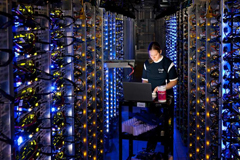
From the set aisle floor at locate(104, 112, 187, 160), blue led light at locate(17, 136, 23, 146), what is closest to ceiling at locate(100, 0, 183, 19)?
aisle floor at locate(104, 112, 187, 160)

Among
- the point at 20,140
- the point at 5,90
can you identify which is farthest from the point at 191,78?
the point at 5,90

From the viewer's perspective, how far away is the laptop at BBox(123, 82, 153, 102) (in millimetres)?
3871

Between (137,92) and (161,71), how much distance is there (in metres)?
1.26

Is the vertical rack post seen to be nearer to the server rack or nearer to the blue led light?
the blue led light

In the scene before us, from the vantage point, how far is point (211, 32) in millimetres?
5398

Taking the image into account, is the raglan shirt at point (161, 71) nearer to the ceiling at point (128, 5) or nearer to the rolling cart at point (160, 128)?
the rolling cart at point (160, 128)

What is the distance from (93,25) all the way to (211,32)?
2.23 m

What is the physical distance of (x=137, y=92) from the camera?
3.94m

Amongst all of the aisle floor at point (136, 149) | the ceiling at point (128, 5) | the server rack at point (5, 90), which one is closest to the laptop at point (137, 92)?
the server rack at point (5, 90)

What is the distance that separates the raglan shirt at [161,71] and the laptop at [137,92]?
1199mm

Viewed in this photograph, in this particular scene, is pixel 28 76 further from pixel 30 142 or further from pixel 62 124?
pixel 62 124

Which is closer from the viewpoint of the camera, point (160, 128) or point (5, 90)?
point (5, 90)

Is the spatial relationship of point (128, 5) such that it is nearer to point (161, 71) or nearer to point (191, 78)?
point (191, 78)

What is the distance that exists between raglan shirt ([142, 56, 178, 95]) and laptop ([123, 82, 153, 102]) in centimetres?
120
